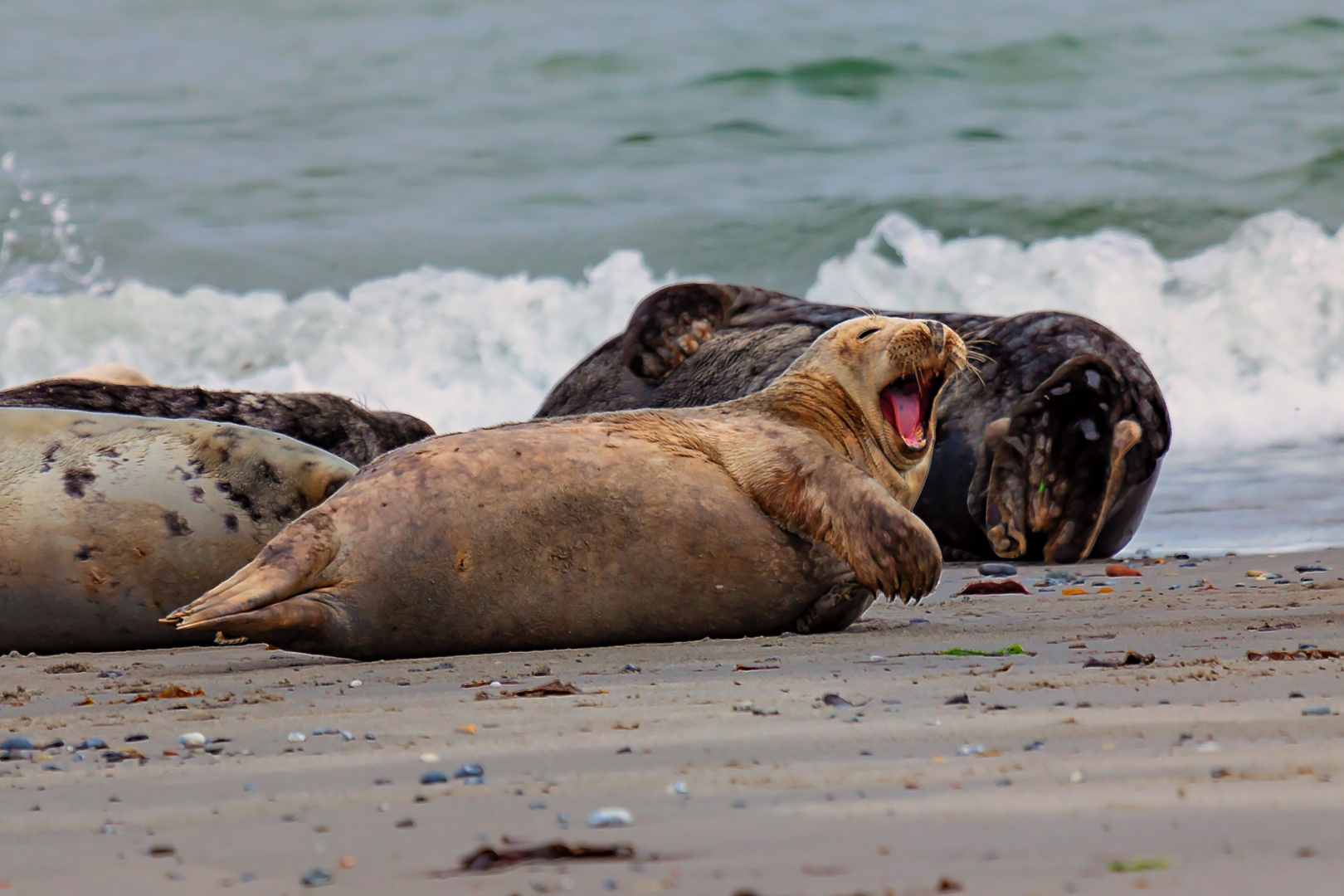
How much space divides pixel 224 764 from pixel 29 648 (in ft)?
7.67

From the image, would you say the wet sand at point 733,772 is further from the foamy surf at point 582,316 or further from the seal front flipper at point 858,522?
the foamy surf at point 582,316

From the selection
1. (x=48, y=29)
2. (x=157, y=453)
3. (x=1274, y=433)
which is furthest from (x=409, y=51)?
(x=157, y=453)

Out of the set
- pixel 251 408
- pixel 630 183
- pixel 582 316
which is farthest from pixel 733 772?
pixel 630 183

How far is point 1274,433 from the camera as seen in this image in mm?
10078

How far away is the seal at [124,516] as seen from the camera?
14.9 feet

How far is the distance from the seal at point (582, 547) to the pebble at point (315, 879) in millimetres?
2072

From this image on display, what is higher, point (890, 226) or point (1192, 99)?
point (1192, 99)

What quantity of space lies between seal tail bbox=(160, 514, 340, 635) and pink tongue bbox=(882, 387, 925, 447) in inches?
68.6

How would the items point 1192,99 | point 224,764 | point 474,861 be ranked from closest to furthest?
point 474,861 → point 224,764 → point 1192,99

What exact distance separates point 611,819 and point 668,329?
580 cm

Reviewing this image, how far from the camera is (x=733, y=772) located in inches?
90.8

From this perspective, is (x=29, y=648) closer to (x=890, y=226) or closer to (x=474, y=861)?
(x=474, y=861)

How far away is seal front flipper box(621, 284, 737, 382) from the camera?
7695 millimetres

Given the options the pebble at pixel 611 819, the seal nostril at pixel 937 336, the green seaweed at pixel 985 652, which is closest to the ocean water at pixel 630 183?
the seal nostril at pixel 937 336
